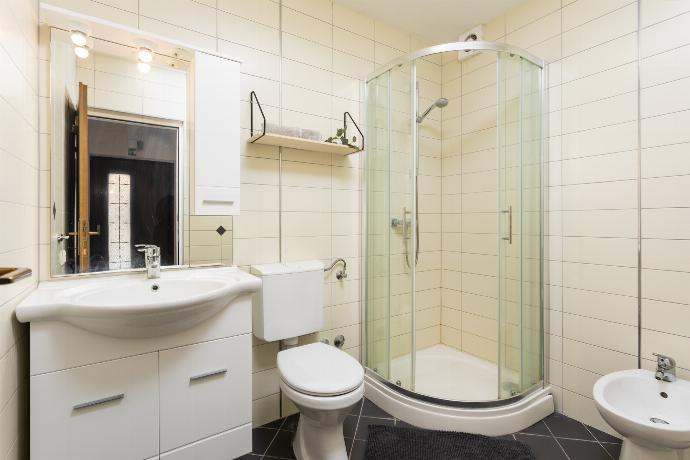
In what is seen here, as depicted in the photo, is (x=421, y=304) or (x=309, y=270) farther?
(x=421, y=304)

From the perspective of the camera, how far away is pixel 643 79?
1673mm

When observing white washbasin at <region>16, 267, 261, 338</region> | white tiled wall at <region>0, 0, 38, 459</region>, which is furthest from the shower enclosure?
white tiled wall at <region>0, 0, 38, 459</region>

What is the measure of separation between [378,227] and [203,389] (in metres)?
1.30

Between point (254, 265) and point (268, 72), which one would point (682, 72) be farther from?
point (254, 265)

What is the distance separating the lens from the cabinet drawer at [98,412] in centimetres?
114

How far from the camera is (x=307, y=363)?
5.24ft

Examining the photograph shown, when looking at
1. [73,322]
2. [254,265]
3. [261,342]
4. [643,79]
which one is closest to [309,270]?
[254,265]

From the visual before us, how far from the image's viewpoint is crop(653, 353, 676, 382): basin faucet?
153cm

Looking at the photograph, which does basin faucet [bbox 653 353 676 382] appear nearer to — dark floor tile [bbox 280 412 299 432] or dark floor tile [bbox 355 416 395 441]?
dark floor tile [bbox 355 416 395 441]

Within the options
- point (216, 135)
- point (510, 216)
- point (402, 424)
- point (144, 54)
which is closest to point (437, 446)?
point (402, 424)

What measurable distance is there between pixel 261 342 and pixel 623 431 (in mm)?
1662

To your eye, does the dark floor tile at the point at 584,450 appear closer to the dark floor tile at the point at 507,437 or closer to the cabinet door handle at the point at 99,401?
the dark floor tile at the point at 507,437

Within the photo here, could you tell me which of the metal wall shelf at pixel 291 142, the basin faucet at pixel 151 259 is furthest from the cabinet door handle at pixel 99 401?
the metal wall shelf at pixel 291 142

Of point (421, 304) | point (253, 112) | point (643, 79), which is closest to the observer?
point (643, 79)
